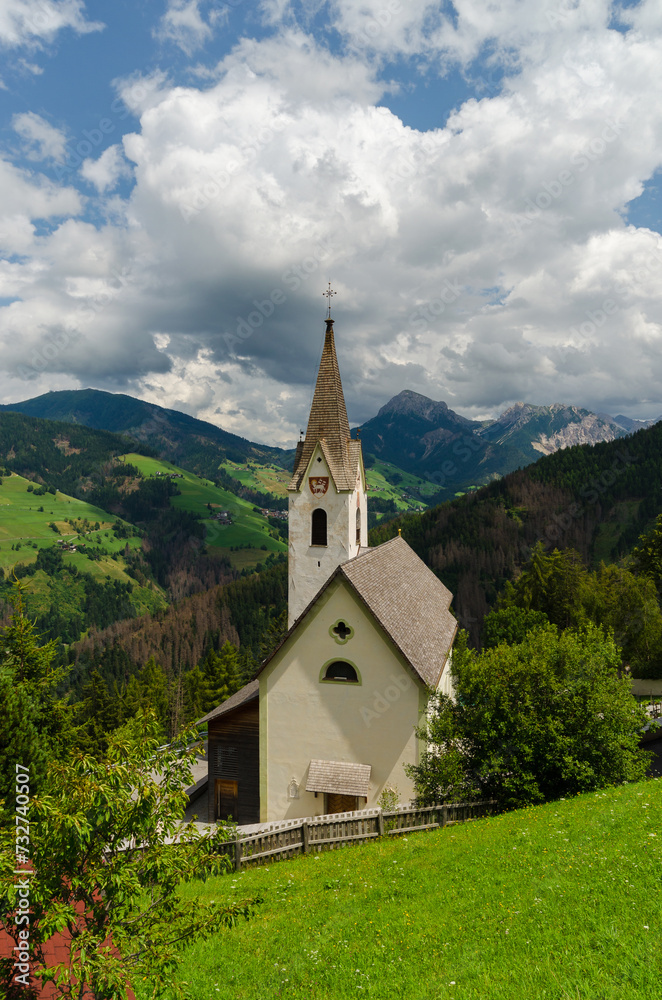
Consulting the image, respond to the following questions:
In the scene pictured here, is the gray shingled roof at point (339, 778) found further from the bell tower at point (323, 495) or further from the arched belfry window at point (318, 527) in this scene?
the arched belfry window at point (318, 527)

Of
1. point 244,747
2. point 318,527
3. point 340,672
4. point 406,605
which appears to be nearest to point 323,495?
point 318,527

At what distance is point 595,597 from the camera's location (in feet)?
161

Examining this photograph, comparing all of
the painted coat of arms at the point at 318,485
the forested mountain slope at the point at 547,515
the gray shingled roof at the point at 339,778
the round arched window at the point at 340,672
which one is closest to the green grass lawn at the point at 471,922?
the gray shingled roof at the point at 339,778

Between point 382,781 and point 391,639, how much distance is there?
5894 mm

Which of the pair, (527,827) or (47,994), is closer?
(47,994)

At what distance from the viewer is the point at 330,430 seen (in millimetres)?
29828

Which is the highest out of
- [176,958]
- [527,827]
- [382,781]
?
[176,958]

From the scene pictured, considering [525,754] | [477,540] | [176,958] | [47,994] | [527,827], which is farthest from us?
[477,540]

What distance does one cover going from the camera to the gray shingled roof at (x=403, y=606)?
71.5 ft

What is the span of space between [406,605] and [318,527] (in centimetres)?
693

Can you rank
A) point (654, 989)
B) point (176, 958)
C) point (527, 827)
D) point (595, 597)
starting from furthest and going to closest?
point (595, 597)
point (527, 827)
point (654, 989)
point (176, 958)

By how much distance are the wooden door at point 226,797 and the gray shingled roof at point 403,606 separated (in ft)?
24.1

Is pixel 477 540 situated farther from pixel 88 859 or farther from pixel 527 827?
pixel 88 859

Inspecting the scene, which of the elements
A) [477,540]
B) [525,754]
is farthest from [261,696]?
[477,540]
